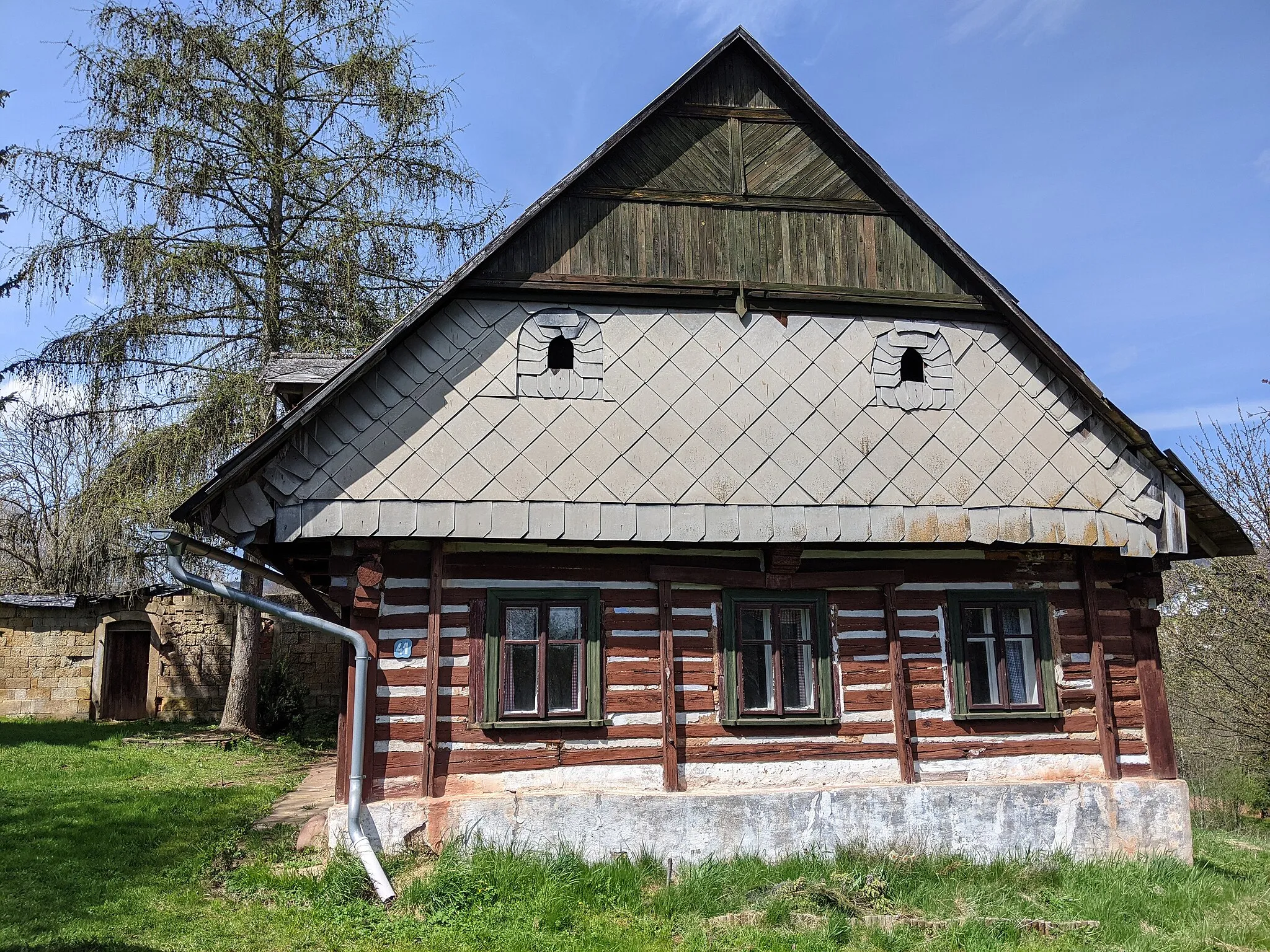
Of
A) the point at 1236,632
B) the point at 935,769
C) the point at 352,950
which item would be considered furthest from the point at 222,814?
the point at 1236,632

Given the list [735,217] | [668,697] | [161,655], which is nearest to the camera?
[668,697]

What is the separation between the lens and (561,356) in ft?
30.2

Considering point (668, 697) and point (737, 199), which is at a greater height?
point (737, 199)

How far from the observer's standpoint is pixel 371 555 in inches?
328

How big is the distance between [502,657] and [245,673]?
396 inches

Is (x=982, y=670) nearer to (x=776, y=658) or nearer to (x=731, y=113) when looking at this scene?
(x=776, y=658)

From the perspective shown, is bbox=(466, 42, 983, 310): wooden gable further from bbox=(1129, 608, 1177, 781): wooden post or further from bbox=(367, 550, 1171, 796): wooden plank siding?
bbox=(1129, 608, 1177, 781): wooden post

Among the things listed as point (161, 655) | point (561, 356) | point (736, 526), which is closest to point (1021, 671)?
point (736, 526)

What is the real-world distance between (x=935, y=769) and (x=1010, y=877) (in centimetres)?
107

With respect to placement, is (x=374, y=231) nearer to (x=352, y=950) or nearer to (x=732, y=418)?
(x=732, y=418)

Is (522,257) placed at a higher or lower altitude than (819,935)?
higher

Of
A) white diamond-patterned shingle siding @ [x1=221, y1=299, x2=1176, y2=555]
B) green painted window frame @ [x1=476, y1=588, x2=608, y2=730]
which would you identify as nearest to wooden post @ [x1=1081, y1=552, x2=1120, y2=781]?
white diamond-patterned shingle siding @ [x1=221, y1=299, x2=1176, y2=555]

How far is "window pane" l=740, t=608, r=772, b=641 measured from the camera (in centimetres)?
909

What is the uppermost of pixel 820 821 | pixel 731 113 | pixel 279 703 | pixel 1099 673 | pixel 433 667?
pixel 731 113
